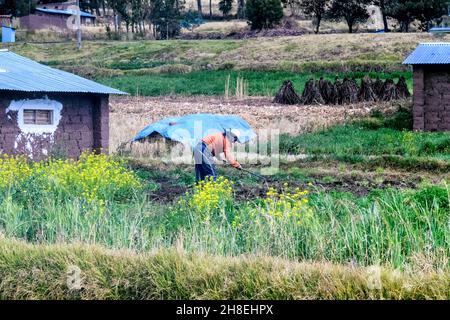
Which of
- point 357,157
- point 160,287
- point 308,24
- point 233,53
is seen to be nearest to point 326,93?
point 357,157

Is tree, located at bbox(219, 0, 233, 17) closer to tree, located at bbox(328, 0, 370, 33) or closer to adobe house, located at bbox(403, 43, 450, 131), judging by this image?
tree, located at bbox(328, 0, 370, 33)

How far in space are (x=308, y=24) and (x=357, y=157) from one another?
4949cm

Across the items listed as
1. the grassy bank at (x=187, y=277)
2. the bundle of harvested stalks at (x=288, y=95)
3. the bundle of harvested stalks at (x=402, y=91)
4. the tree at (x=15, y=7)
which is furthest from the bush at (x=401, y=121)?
the tree at (x=15, y=7)

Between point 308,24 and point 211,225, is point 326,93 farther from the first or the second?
point 308,24

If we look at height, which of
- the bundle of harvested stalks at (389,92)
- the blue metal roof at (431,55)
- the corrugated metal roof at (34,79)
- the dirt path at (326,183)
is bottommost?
the dirt path at (326,183)

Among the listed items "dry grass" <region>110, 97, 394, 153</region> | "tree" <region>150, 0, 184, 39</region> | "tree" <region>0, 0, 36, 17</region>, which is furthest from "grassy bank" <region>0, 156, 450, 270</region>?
"tree" <region>0, 0, 36, 17</region>

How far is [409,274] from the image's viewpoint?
28.8ft

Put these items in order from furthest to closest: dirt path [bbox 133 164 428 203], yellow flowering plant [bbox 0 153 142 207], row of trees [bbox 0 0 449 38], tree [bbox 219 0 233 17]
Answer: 1. tree [bbox 219 0 233 17]
2. row of trees [bbox 0 0 449 38]
3. dirt path [bbox 133 164 428 203]
4. yellow flowering plant [bbox 0 153 142 207]

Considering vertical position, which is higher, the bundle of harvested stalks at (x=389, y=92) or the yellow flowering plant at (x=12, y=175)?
the bundle of harvested stalks at (x=389, y=92)

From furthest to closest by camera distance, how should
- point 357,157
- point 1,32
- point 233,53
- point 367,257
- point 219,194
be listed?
1. point 1,32
2. point 233,53
3. point 357,157
4. point 219,194
5. point 367,257

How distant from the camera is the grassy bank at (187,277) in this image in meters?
8.49

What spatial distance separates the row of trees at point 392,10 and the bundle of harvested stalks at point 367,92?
2432cm

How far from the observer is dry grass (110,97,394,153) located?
2598 cm

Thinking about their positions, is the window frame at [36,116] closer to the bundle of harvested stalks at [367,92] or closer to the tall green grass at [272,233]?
the tall green grass at [272,233]
